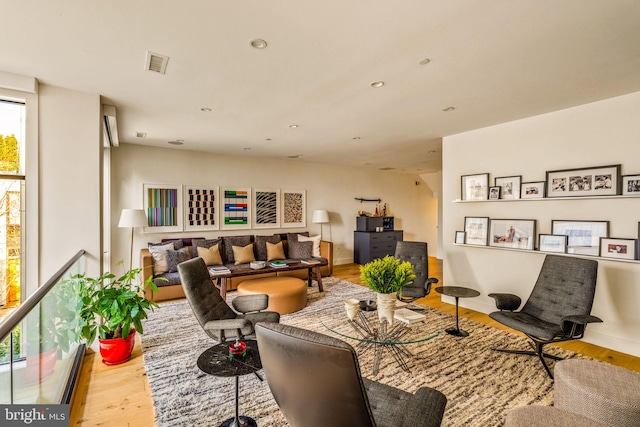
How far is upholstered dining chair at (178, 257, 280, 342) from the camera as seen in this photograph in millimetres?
2316

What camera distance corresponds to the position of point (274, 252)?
581 centimetres

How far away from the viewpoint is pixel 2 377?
4.45 ft

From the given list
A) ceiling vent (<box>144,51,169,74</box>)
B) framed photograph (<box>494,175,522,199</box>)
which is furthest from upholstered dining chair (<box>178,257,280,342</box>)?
framed photograph (<box>494,175,522,199</box>)

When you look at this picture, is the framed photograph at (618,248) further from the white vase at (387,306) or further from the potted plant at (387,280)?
the white vase at (387,306)

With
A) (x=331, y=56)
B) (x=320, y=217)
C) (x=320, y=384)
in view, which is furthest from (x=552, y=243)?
(x=320, y=217)

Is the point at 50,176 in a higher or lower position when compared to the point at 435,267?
higher

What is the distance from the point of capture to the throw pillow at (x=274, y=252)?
5793 mm

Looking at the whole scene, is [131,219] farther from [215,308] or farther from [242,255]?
[215,308]

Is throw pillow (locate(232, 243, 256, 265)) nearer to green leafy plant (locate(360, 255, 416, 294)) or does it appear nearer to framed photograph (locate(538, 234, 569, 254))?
green leafy plant (locate(360, 255, 416, 294))

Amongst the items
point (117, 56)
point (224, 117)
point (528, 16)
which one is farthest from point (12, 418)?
point (528, 16)

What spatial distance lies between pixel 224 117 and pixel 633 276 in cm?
481

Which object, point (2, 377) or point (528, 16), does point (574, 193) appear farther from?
A: point (2, 377)

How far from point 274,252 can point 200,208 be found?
171 cm

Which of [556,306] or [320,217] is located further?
[320,217]
